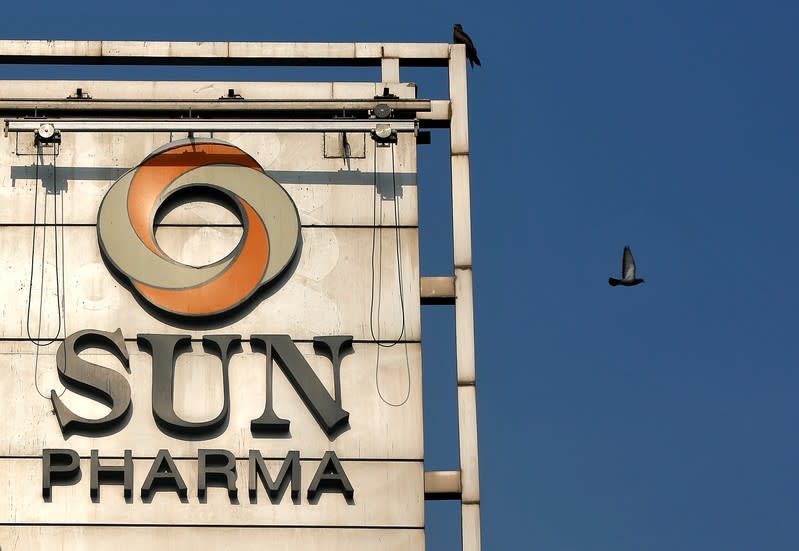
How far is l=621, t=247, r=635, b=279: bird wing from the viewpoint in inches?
1225

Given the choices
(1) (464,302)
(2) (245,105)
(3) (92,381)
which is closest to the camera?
(3) (92,381)

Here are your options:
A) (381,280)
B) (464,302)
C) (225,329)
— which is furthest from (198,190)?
(464,302)

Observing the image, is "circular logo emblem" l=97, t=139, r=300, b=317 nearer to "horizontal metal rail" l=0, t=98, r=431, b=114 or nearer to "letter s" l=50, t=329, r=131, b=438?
"horizontal metal rail" l=0, t=98, r=431, b=114

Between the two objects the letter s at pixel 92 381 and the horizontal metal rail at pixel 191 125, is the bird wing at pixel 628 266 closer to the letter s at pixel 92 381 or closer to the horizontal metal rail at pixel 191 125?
the horizontal metal rail at pixel 191 125

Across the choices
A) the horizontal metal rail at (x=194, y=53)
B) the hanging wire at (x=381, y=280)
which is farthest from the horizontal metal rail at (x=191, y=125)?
the horizontal metal rail at (x=194, y=53)

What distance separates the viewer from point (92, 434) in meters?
28.6

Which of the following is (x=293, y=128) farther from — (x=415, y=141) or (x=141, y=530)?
(x=141, y=530)

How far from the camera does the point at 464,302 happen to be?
29859 mm

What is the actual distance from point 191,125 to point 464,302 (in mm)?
4265

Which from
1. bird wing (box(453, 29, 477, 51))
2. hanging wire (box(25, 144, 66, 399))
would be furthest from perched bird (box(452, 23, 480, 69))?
hanging wire (box(25, 144, 66, 399))

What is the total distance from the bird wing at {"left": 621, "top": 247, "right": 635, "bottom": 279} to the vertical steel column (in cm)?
240

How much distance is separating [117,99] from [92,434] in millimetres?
4658

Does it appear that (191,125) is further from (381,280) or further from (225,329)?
(381,280)

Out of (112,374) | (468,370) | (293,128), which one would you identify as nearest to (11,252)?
(112,374)
